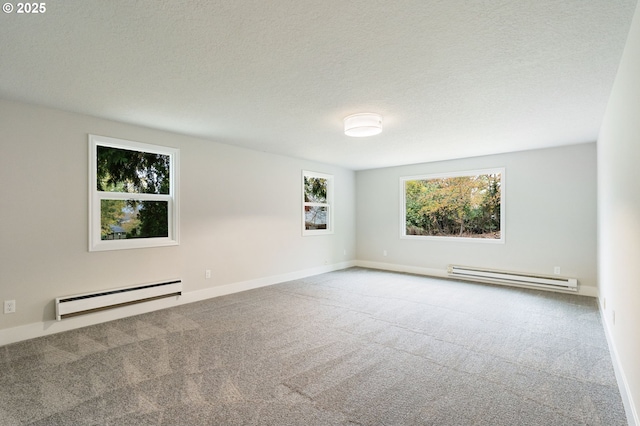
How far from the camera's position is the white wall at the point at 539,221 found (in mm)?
4766

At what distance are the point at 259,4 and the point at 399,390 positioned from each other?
8.51ft

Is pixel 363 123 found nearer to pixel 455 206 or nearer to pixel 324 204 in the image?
pixel 324 204

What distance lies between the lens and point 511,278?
5.30m

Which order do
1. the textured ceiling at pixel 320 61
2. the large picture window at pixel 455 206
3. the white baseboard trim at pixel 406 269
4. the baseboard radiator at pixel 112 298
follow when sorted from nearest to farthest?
the textured ceiling at pixel 320 61
the baseboard radiator at pixel 112 298
the large picture window at pixel 455 206
the white baseboard trim at pixel 406 269

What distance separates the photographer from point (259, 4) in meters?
1.67

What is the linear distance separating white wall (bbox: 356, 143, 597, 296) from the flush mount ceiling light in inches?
130

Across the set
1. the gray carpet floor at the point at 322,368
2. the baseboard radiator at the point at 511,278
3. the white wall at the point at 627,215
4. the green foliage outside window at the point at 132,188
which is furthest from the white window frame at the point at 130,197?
the baseboard radiator at the point at 511,278

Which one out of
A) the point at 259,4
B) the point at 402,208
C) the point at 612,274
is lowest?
the point at 612,274

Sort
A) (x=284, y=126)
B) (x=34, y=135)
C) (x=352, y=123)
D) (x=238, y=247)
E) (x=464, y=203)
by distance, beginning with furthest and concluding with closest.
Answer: (x=464, y=203)
(x=238, y=247)
(x=284, y=126)
(x=352, y=123)
(x=34, y=135)

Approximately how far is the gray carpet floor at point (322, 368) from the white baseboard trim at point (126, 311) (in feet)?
0.41

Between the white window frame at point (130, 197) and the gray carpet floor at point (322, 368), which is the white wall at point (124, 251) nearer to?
the white window frame at point (130, 197)

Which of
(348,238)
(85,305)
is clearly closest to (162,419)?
(85,305)

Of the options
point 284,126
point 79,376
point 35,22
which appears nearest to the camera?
point 35,22

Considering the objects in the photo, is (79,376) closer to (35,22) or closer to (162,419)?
(162,419)
